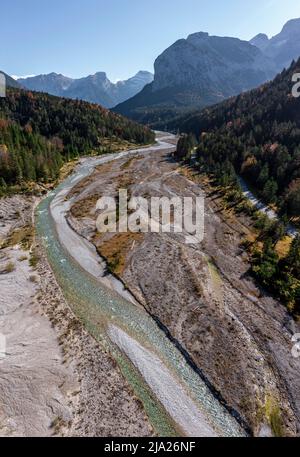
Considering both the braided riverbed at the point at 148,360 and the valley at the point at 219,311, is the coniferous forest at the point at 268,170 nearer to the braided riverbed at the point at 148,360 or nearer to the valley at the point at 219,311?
the valley at the point at 219,311

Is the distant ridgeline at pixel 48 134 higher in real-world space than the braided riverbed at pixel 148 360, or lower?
higher

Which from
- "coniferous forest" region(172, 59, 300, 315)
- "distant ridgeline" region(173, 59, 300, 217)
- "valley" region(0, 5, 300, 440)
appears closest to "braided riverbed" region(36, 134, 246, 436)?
"valley" region(0, 5, 300, 440)

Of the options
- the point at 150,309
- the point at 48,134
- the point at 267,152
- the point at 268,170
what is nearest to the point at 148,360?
the point at 150,309

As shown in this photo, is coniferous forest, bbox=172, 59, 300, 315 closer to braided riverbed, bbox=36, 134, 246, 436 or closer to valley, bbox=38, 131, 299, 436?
valley, bbox=38, 131, 299, 436

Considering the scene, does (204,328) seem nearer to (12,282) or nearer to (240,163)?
(12,282)

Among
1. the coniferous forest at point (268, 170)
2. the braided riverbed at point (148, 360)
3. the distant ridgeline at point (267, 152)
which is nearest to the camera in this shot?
the braided riverbed at point (148, 360)

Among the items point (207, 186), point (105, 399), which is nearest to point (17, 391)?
point (105, 399)

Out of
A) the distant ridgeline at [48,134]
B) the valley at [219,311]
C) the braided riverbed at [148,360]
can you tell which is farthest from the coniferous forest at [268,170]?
the distant ridgeline at [48,134]
